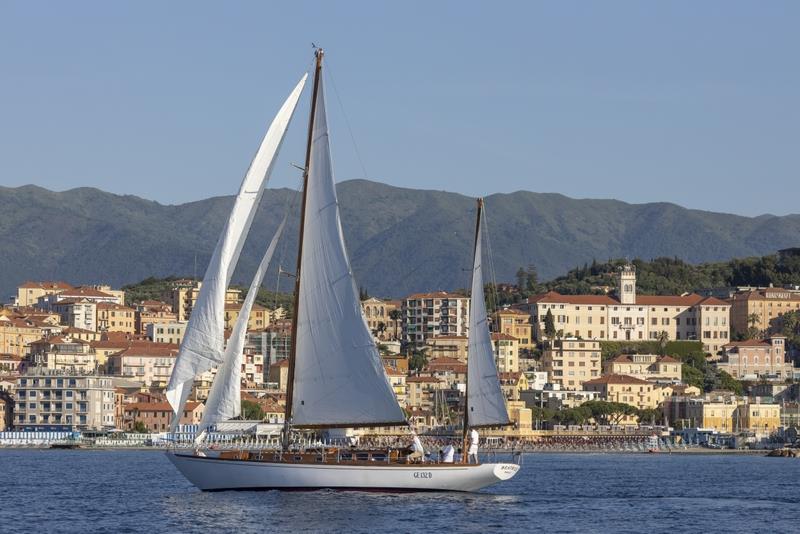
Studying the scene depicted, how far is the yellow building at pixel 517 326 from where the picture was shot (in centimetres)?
17350

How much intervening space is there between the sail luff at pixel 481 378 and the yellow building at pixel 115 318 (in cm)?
14373

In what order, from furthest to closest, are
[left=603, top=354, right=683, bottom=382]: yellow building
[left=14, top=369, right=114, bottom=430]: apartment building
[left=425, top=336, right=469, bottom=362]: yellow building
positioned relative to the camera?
[left=425, top=336, right=469, bottom=362]: yellow building
[left=603, top=354, right=683, bottom=382]: yellow building
[left=14, top=369, right=114, bottom=430]: apartment building

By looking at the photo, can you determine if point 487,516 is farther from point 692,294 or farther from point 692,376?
point 692,294

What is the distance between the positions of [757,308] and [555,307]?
2379 centimetres

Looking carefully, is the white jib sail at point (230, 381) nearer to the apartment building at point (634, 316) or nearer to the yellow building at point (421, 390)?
the yellow building at point (421, 390)

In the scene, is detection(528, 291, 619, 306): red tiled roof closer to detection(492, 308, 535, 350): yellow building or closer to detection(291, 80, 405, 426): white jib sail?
detection(492, 308, 535, 350): yellow building

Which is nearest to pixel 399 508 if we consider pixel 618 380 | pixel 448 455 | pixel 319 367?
pixel 448 455

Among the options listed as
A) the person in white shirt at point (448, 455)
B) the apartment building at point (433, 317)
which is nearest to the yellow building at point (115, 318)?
the apartment building at point (433, 317)

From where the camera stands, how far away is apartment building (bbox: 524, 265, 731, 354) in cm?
18488

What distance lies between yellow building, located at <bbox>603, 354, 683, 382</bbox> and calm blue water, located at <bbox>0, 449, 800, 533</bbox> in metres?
96.2

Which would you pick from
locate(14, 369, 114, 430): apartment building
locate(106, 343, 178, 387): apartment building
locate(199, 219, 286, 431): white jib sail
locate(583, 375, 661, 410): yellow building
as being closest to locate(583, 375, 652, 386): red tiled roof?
locate(583, 375, 661, 410): yellow building

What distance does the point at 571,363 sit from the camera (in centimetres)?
16812

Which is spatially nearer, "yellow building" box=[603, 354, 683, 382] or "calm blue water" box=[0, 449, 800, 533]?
"calm blue water" box=[0, 449, 800, 533]

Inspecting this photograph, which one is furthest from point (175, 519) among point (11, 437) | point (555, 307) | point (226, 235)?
point (555, 307)
